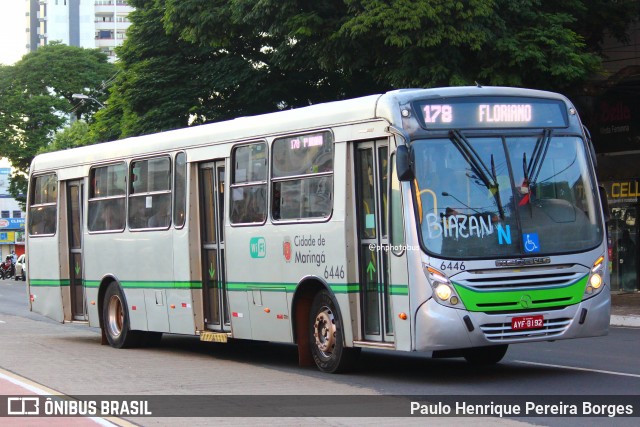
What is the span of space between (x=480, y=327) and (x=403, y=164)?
181 cm

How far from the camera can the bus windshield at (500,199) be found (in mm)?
11758

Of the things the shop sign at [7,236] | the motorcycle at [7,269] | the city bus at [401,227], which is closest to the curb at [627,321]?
the city bus at [401,227]

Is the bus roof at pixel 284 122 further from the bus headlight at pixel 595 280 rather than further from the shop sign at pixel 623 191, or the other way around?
the shop sign at pixel 623 191

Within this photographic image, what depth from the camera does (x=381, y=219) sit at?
40.4 feet

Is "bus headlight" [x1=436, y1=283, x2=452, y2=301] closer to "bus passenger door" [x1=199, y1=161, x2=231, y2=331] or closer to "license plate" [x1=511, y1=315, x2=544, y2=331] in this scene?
"license plate" [x1=511, y1=315, x2=544, y2=331]

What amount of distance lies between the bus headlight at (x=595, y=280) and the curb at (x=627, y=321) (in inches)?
379

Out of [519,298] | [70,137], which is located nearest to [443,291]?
[519,298]

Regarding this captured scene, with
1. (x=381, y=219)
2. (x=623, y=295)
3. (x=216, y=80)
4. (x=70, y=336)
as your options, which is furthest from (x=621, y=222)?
(x=381, y=219)

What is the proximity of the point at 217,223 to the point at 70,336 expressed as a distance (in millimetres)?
6959

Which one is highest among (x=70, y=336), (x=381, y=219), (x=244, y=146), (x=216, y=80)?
(x=216, y=80)

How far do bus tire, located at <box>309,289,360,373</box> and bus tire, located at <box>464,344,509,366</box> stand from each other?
1642 mm

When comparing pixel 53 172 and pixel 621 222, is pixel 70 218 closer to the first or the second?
pixel 53 172

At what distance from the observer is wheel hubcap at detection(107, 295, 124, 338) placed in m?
18.3

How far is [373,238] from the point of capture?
12.4 metres
